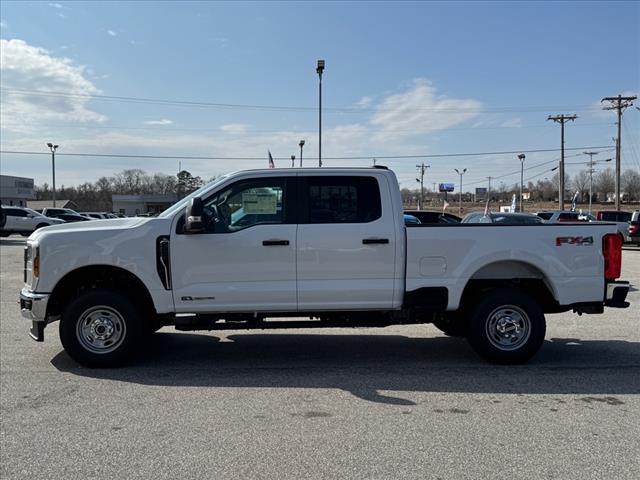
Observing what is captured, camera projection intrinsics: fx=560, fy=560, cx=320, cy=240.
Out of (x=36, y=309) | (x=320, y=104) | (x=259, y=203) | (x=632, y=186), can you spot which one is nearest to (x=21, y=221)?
(x=320, y=104)

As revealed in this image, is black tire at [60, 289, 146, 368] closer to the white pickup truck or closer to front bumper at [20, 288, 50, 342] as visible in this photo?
the white pickup truck

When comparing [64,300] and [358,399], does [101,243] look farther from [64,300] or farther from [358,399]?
[358,399]

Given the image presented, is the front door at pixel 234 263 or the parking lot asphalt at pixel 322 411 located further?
the front door at pixel 234 263

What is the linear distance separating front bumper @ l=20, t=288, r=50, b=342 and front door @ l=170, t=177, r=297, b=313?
138 centimetres

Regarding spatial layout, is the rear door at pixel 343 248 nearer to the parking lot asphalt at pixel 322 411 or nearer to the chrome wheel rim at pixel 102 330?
the parking lot asphalt at pixel 322 411

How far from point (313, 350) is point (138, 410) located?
2.65 meters

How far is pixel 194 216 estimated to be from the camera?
5.64 metres

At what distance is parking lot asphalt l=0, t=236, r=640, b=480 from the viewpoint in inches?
149

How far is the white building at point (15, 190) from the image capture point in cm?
8850

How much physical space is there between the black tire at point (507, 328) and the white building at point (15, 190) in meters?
93.2

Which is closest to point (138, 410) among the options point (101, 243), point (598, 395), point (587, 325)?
point (101, 243)

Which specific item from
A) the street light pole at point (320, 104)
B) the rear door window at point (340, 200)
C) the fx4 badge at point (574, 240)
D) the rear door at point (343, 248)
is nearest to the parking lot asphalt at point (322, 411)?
the rear door at point (343, 248)

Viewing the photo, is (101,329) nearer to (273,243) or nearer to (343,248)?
(273,243)

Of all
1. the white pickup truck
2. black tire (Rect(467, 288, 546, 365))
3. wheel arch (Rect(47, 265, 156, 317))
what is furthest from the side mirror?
black tire (Rect(467, 288, 546, 365))
